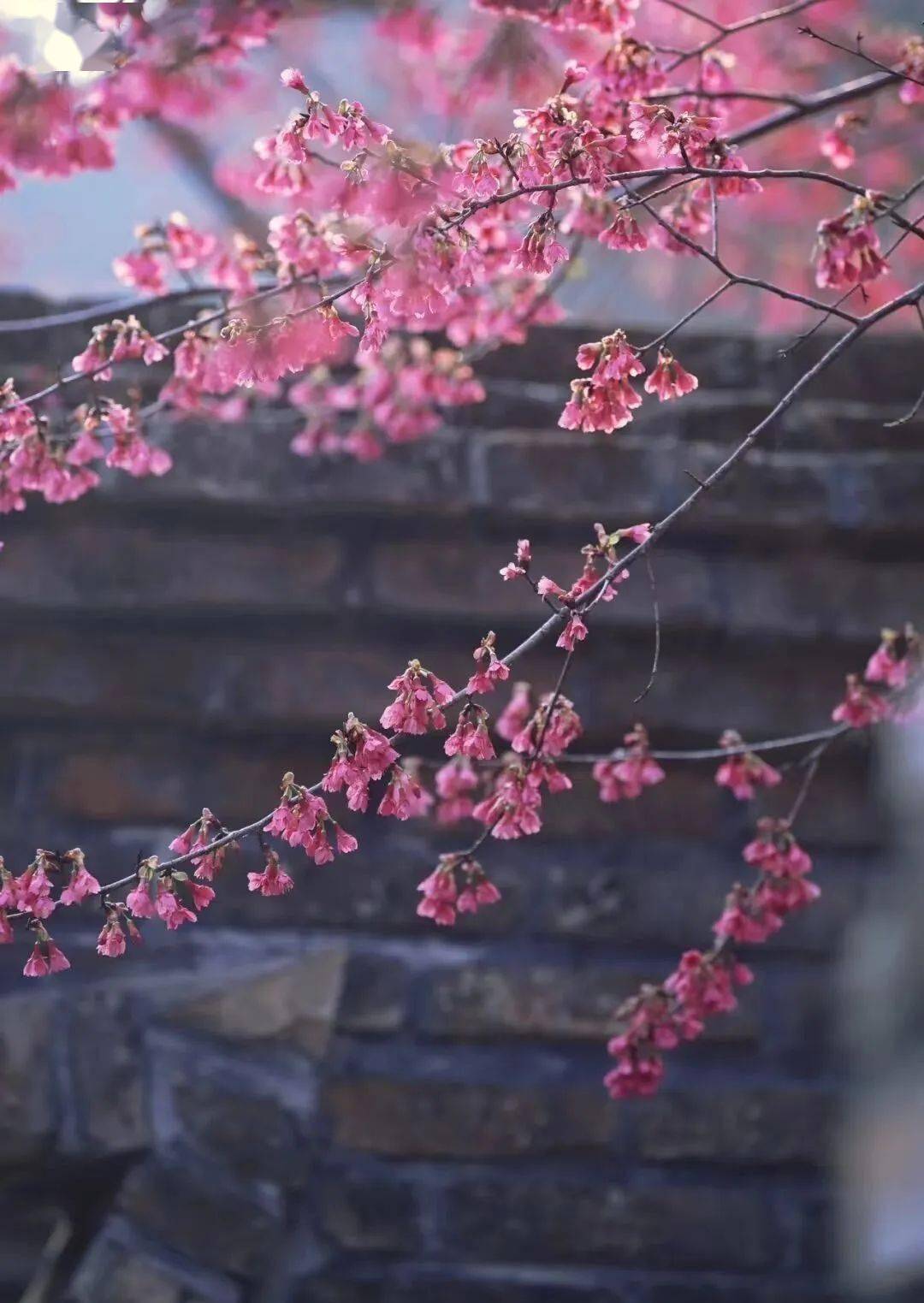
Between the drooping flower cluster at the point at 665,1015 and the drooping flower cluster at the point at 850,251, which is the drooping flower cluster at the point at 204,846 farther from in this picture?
the drooping flower cluster at the point at 850,251

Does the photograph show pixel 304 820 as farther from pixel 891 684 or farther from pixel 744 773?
pixel 891 684

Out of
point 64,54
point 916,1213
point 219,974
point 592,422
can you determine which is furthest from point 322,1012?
point 64,54

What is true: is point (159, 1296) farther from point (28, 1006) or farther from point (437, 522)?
point (437, 522)

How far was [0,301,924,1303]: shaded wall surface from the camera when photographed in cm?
148

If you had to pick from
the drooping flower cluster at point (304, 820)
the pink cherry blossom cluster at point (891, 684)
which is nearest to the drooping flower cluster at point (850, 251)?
the pink cherry blossom cluster at point (891, 684)

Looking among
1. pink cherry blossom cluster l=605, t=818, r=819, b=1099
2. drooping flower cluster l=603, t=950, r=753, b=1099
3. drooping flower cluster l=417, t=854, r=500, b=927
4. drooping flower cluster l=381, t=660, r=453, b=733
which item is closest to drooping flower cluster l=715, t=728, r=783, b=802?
pink cherry blossom cluster l=605, t=818, r=819, b=1099

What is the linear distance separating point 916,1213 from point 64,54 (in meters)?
1.75

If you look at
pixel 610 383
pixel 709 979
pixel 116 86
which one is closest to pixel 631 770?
pixel 709 979

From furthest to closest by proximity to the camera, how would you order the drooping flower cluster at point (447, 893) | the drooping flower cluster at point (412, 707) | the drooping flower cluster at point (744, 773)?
the drooping flower cluster at point (744, 773)
the drooping flower cluster at point (447, 893)
the drooping flower cluster at point (412, 707)

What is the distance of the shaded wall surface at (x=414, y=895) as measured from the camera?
1.48 metres

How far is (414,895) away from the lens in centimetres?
154

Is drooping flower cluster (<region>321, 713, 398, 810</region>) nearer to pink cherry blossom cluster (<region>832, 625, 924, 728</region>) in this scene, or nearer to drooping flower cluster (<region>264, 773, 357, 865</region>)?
drooping flower cluster (<region>264, 773, 357, 865</region>)

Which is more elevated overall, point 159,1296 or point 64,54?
point 64,54

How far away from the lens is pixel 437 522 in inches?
58.7
